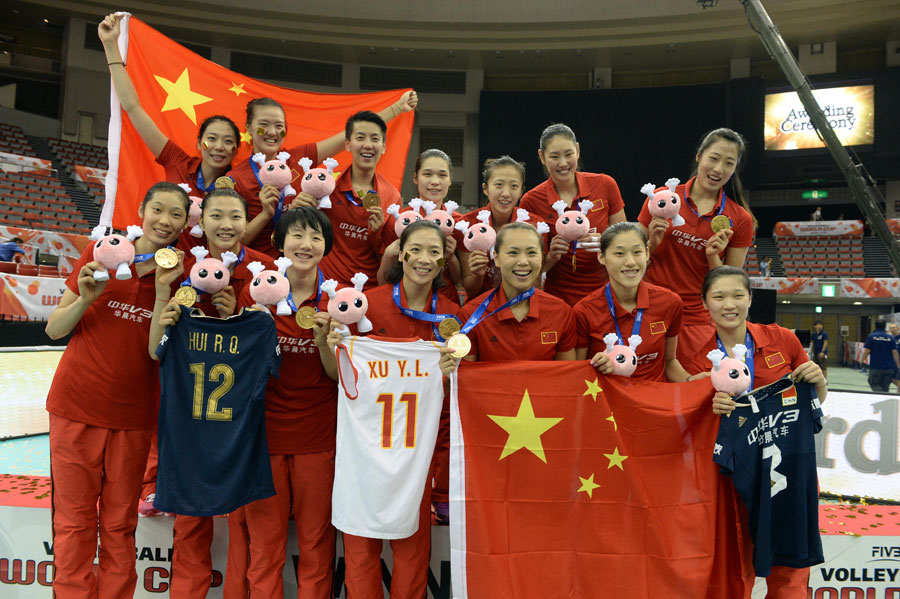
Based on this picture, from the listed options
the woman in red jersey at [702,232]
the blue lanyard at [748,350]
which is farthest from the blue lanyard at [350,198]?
the blue lanyard at [748,350]

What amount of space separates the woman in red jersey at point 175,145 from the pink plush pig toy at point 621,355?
3.05m

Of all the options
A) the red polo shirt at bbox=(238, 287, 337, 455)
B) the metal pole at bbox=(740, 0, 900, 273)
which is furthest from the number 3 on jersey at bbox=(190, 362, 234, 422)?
the metal pole at bbox=(740, 0, 900, 273)

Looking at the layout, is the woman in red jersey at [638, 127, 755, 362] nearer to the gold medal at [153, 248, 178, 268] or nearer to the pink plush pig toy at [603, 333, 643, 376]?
the pink plush pig toy at [603, 333, 643, 376]

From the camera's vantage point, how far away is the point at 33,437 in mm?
6930

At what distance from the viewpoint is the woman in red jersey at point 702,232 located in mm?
4086

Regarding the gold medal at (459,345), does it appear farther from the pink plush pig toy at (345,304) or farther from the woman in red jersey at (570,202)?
the woman in red jersey at (570,202)

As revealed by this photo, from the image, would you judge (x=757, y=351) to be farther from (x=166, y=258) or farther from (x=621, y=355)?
(x=166, y=258)

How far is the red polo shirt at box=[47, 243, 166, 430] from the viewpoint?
3.17 m

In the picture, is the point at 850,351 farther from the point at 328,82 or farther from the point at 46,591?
the point at 46,591

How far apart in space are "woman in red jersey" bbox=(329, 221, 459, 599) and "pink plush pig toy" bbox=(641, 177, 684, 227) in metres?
1.41

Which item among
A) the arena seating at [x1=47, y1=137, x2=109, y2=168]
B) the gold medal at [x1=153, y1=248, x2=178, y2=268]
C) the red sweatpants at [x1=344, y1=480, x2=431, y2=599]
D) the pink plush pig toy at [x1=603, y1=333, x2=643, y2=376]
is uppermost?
the arena seating at [x1=47, y1=137, x2=109, y2=168]

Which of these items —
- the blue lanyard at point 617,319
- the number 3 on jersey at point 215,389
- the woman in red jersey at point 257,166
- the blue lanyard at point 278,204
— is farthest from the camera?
the blue lanyard at point 278,204

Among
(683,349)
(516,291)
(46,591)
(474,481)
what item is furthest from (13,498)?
(683,349)

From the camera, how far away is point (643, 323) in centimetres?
345
